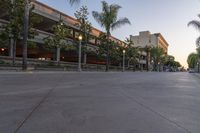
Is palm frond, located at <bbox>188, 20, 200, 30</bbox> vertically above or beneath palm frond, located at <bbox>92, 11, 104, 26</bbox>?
beneath

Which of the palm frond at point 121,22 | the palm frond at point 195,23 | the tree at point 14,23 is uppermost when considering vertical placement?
the palm frond at point 121,22

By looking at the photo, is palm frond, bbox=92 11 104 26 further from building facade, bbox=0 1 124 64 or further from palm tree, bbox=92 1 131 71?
building facade, bbox=0 1 124 64

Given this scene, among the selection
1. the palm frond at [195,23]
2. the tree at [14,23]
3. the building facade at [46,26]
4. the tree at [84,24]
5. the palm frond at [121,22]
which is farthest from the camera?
the palm frond at [121,22]

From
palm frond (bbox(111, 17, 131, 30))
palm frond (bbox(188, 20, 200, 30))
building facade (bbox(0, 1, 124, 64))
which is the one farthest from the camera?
palm frond (bbox(111, 17, 131, 30))

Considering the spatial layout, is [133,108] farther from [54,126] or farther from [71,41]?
[71,41]

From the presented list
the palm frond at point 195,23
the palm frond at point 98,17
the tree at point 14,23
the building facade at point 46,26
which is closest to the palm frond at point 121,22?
the palm frond at point 98,17

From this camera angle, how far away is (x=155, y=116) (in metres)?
5.65

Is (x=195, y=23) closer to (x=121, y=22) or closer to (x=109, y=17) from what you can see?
(x=121, y=22)

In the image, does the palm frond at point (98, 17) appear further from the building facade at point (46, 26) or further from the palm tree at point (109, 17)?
the building facade at point (46, 26)

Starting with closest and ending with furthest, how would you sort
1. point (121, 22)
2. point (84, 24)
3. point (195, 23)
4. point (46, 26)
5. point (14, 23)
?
point (14, 23), point (195, 23), point (84, 24), point (121, 22), point (46, 26)

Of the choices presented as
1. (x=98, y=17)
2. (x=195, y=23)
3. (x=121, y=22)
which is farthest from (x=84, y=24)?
(x=195, y=23)

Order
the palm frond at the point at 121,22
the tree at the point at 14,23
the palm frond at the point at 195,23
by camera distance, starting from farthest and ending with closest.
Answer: the palm frond at the point at 121,22
the palm frond at the point at 195,23
the tree at the point at 14,23

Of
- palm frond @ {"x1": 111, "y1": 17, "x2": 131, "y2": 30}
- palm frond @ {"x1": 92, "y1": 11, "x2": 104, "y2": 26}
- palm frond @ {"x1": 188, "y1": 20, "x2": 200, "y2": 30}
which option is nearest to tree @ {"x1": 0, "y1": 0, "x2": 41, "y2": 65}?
palm frond @ {"x1": 92, "y1": 11, "x2": 104, "y2": 26}

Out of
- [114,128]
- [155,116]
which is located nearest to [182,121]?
[155,116]
